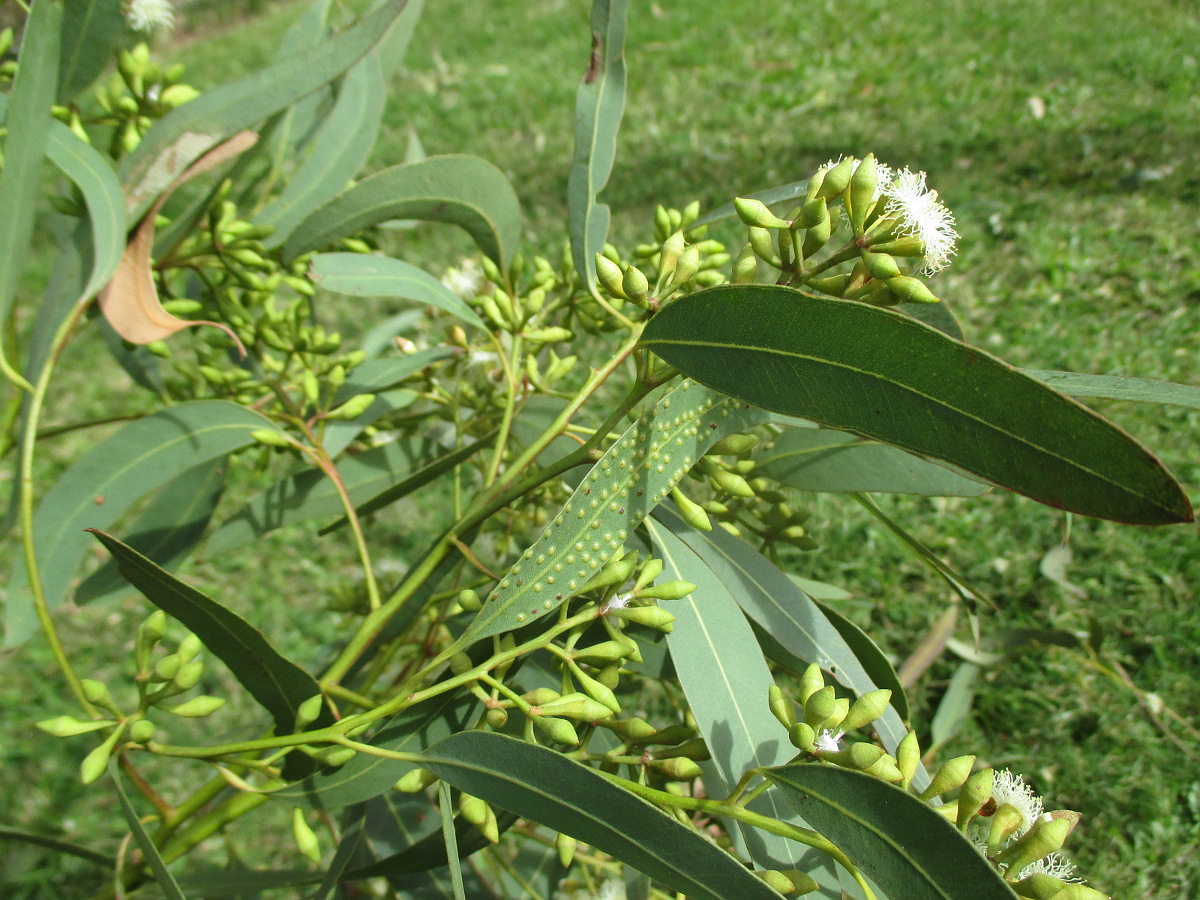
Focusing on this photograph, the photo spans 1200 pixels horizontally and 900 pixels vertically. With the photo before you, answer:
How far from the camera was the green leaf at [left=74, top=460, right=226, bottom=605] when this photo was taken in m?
1.25

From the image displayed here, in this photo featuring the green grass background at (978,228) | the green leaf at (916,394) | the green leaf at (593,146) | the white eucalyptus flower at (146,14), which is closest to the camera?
the green leaf at (916,394)

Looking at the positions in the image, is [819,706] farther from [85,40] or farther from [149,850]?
[85,40]

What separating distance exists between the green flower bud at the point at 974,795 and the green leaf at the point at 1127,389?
310 mm

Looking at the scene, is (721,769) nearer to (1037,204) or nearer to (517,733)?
(517,733)

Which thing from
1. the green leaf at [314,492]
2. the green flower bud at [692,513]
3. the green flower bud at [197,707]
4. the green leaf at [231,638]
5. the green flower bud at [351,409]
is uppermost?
the green flower bud at [692,513]

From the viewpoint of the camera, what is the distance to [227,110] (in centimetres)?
103

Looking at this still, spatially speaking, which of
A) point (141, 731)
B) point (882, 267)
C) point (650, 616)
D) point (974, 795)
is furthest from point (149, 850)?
point (882, 267)

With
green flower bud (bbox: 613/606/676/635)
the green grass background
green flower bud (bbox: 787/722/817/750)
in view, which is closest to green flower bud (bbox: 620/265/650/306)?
green flower bud (bbox: 613/606/676/635)

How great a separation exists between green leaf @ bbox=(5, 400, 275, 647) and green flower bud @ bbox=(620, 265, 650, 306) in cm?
58

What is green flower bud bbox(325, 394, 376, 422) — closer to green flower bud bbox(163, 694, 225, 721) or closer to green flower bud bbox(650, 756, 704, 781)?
green flower bud bbox(163, 694, 225, 721)

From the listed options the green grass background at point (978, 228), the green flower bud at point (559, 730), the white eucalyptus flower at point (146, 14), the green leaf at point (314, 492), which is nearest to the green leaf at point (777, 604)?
the green flower bud at point (559, 730)

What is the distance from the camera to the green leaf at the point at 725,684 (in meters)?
0.83

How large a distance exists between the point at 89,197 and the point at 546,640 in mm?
741

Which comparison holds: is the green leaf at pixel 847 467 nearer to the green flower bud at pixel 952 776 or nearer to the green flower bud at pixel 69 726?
the green flower bud at pixel 952 776
